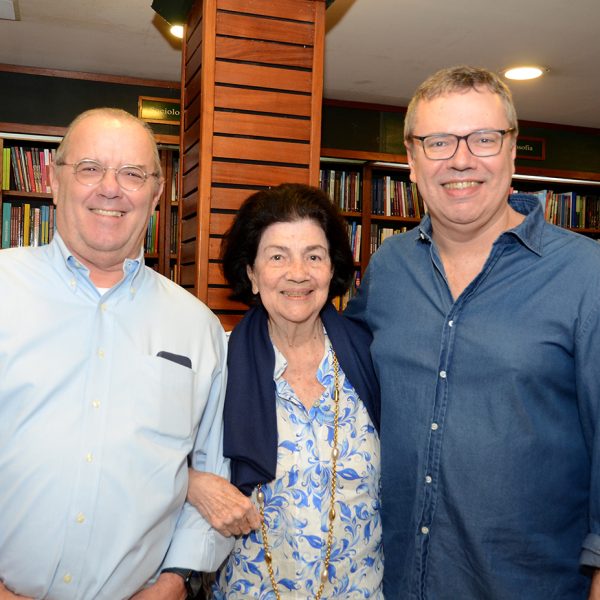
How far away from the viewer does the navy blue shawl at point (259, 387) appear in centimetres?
169

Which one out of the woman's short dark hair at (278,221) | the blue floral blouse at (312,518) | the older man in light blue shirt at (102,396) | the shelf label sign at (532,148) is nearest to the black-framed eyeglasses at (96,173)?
the older man in light blue shirt at (102,396)

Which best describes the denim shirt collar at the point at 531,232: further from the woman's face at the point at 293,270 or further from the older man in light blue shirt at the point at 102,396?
the older man in light blue shirt at the point at 102,396

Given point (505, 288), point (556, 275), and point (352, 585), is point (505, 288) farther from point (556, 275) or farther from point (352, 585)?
point (352, 585)

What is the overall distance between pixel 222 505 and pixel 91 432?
1.26 ft

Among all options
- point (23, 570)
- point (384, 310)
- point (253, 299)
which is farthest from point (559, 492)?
point (23, 570)

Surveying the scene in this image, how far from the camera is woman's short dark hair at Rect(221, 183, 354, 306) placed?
1.92 metres

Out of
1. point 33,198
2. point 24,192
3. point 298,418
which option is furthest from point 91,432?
point 33,198

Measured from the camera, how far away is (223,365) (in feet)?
5.94

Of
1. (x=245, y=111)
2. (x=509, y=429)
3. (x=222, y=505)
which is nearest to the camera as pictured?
(x=509, y=429)

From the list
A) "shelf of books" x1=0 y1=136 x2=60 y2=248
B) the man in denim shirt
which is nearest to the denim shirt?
the man in denim shirt

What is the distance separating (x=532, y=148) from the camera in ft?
21.1

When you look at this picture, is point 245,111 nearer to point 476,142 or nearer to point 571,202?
point 476,142

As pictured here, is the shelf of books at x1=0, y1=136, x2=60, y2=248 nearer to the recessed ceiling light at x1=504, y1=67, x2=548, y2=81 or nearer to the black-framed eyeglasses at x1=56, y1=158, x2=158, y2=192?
the recessed ceiling light at x1=504, y1=67, x2=548, y2=81

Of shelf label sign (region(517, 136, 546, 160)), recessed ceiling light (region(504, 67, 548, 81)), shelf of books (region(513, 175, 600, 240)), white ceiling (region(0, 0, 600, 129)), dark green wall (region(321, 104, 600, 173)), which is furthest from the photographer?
shelf of books (region(513, 175, 600, 240))
